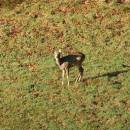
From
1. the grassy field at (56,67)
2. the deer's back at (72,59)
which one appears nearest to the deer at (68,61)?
the deer's back at (72,59)

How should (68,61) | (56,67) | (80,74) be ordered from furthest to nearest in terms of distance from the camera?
(56,67), (80,74), (68,61)

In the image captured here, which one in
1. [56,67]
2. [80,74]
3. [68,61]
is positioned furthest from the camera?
[56,67]

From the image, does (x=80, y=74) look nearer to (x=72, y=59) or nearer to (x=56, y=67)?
(x=72, y=59)

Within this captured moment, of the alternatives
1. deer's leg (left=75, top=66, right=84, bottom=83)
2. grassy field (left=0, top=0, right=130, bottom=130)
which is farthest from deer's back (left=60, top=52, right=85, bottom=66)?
grassy field (left=0, top=0, right=130, bottom=130)

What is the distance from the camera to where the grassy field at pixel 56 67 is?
64.8ft

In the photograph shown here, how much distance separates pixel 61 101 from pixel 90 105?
1.14 meters

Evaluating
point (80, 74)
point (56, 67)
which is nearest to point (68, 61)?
point (80, 74)

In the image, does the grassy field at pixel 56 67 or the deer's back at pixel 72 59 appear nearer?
the grassy field at pixel 56 67

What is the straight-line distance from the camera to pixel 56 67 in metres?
23.1

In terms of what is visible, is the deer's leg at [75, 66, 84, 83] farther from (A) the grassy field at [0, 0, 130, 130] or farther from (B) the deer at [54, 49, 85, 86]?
(A) the grassy field at [0, 0, 130, 130]

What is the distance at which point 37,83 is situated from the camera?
Answer: 2206 centimetres

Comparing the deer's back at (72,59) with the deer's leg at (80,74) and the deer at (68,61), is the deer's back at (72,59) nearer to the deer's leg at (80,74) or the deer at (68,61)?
the deer at (68,61)

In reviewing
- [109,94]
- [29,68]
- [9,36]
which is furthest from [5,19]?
[109,94]

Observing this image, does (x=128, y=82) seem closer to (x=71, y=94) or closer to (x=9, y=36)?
(x=71, y=94)
